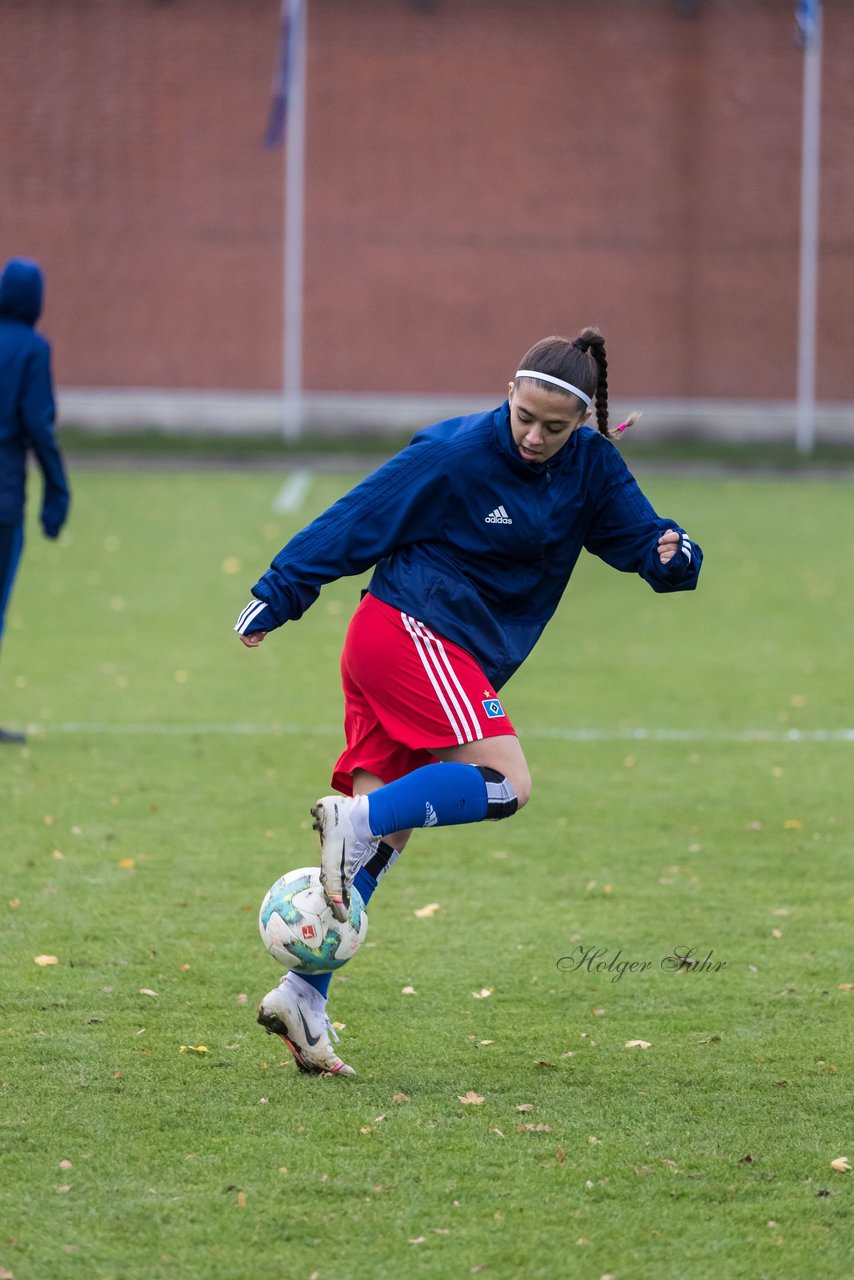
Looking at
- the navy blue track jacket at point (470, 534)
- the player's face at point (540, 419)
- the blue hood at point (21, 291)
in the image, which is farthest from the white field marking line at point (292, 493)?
the player's face at point (540, 419)

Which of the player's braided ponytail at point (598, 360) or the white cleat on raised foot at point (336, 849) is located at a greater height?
the player's braided ponytail at point (598, 360)

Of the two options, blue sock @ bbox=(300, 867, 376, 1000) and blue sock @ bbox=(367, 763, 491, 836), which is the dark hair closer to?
blue sock @ bbox=(367, 763, 491, 836)

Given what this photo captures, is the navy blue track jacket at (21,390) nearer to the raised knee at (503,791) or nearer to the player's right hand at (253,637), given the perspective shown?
the player's right hand at (253,637)

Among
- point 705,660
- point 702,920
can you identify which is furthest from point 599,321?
point 702,920

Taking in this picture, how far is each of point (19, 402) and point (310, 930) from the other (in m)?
5.13

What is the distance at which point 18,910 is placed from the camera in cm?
598

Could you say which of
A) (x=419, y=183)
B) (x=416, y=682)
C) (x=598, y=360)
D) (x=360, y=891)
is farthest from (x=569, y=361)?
(x=419, y=183)

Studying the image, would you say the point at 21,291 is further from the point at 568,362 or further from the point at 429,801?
the point at 429,801

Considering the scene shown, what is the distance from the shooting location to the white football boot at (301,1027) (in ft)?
14.5

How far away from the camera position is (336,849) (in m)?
4.25

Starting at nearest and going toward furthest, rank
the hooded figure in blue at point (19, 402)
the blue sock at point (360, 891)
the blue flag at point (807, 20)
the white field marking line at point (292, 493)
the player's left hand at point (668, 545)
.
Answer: the blue sock at point (360, 891), the player's left hand at point (668, 545), the hooded figure in blue at point (19, 402), the white field marking line at point (292, 493), the blue flag at point (807, 20)

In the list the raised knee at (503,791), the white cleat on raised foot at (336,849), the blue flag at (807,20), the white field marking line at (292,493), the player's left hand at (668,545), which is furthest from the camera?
the blue flag at (807,20)

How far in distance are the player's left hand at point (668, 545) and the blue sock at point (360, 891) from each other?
116 cm

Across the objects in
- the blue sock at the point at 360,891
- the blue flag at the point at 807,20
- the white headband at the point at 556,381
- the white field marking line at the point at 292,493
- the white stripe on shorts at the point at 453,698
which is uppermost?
the blue flag at the point at 807,20
